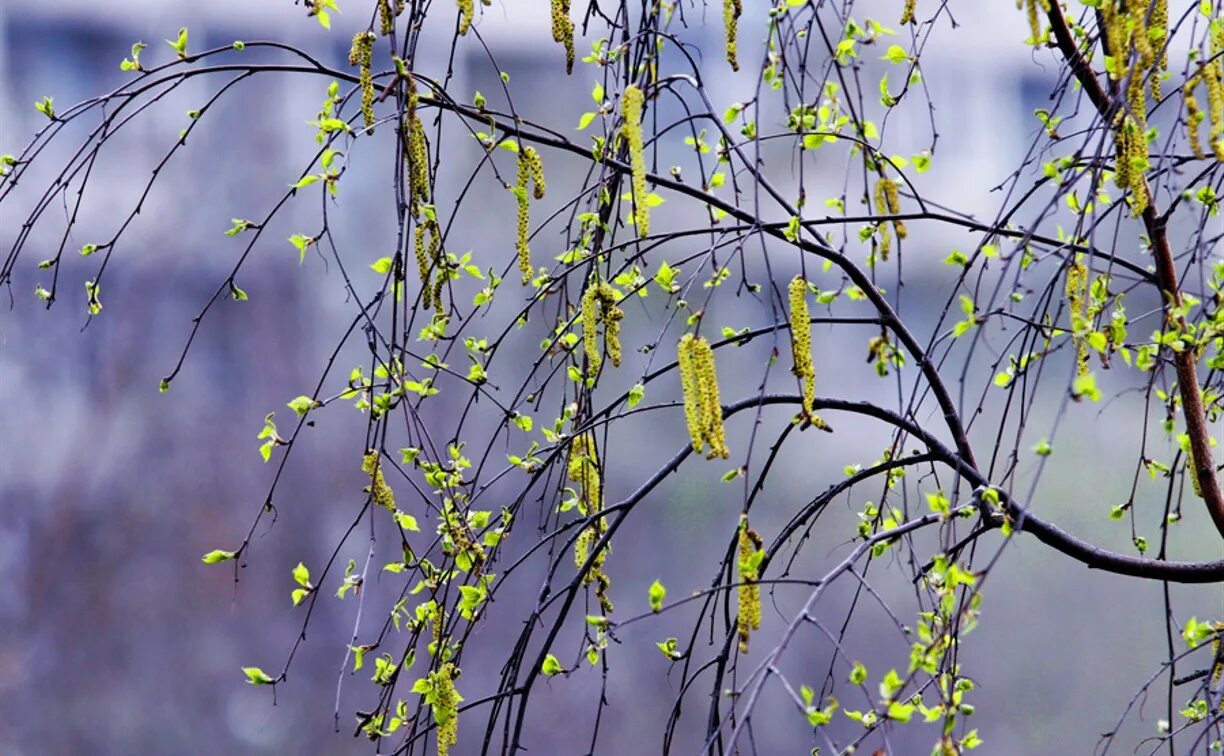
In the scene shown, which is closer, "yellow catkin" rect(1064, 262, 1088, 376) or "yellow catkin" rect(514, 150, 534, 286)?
"yellow catkin" rect(1064, 262, 1088, 376)

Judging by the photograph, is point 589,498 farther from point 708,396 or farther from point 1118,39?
point 1118,39

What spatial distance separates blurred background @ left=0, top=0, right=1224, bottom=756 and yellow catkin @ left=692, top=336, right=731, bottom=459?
210 centimetres

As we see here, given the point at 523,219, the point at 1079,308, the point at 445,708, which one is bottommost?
the point at 445,708

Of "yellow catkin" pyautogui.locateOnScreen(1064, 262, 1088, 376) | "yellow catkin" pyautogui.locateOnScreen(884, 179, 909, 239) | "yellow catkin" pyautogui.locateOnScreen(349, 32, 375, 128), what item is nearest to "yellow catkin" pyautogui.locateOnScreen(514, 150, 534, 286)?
"yellow catkin" pyautogui.locateOnScreen(349, 32, 375, 128)

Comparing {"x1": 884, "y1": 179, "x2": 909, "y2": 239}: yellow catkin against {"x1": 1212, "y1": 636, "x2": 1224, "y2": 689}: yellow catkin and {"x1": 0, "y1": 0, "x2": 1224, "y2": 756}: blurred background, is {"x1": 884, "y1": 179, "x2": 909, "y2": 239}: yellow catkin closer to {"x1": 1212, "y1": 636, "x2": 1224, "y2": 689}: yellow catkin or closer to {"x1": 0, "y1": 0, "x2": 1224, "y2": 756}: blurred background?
{"x1": 1212, "y1": 636, "x2": 1224, "y2": 689}: yellow catkin

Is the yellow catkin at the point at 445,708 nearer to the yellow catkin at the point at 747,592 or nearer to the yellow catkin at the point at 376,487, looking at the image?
the yellow catkin at the point at 376,487

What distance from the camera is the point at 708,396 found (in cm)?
80

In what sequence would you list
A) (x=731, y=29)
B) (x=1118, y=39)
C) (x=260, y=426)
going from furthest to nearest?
(x=260, y=426) → (x=731, y=29) → (x=1118, y=39)

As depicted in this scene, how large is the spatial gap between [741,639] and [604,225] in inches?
17.3

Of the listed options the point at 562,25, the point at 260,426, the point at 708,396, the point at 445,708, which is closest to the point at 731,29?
the point at 562,25

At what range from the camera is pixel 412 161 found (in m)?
0.89

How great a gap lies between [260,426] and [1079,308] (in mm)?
2425

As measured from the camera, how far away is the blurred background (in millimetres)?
2928

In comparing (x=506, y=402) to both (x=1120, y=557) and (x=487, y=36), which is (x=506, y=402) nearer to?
(x=487, y=36)
